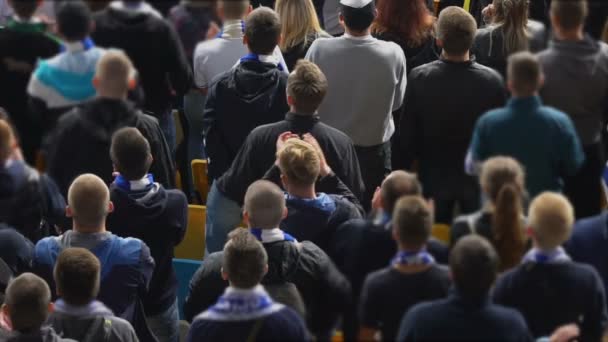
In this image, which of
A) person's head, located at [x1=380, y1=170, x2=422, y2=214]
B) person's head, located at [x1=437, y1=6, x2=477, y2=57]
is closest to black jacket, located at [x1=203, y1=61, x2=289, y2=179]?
person's head, located at [x1=437, y1=6, x2=477, y2=57]

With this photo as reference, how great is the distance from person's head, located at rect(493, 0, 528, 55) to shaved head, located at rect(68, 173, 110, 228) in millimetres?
2028

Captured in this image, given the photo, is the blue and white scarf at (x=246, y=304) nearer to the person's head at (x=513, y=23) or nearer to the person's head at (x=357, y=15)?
the person's head at (x=513, y=23)

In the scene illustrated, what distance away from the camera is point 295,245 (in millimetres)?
6781

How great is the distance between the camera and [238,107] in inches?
267

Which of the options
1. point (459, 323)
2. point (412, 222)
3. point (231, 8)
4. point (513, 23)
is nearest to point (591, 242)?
point (513, 23)

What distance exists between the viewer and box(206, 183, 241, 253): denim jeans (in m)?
7.46

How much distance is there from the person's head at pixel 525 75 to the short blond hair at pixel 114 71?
4.12 ft

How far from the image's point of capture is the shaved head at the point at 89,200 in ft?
21.9

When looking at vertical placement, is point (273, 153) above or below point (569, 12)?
below

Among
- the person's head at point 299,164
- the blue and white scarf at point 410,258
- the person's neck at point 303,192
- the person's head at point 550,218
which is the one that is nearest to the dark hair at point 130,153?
the person's head at point 299,164

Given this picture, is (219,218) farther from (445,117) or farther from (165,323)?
(445,117)

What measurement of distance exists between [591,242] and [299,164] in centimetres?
146

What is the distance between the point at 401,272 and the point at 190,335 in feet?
5.65

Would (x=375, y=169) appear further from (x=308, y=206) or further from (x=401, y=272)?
(x=401, y=272)
